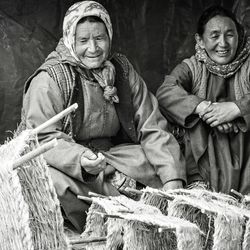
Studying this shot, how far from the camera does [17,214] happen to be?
4426 millimetres

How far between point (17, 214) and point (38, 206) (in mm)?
196

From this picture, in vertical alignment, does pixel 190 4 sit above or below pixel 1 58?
above

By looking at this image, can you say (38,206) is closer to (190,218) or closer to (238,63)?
(190,218)

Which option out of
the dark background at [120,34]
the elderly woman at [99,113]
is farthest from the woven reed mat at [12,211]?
the dark background at [120,34]

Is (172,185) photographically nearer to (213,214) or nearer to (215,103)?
(215,103)

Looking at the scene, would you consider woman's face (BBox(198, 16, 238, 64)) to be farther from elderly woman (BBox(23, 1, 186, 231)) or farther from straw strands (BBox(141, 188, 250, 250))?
straw strands (BBox(141, 188, 250, 250))

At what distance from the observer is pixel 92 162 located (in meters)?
6.10

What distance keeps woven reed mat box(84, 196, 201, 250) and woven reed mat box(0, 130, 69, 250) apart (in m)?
0.52

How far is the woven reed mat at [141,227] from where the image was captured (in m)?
5.03

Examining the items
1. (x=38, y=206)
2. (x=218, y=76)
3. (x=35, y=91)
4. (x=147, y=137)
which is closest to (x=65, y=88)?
(x=35, y=91)

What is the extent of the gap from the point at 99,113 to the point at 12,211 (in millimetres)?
2329

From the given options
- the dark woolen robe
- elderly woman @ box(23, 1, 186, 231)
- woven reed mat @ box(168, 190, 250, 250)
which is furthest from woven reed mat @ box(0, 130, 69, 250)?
the dark woolen robe

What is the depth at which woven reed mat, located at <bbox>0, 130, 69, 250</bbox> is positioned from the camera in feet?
15.0

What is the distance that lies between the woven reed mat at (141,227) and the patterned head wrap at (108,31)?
1.28 metres
